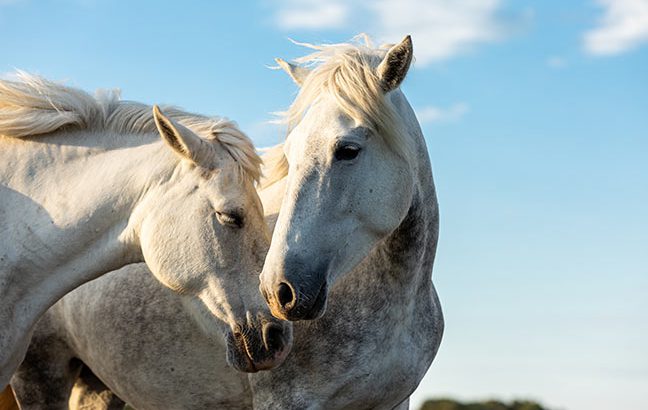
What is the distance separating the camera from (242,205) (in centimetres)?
553

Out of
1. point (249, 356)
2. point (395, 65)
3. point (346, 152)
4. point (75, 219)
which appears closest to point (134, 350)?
point (75, 219)

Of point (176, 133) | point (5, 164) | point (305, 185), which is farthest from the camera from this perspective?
point (5, 164)

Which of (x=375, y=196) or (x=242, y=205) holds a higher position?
(x=375, y=196)

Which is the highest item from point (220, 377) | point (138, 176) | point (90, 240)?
point (138, 176)

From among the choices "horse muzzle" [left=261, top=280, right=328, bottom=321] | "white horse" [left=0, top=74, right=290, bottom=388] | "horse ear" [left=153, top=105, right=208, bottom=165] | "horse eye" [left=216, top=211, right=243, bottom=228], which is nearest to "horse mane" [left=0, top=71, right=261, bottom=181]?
"white horse" [left=0, top=74, right=290, bottom=388]

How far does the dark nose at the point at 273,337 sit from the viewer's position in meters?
5.35

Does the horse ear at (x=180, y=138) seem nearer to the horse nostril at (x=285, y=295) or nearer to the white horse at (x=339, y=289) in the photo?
the white horse at (x=339, y=289)

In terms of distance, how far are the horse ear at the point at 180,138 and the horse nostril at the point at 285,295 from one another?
1.22m

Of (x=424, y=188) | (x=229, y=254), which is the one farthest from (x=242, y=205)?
(x=424, y=188)

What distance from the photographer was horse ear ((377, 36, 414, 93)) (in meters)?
5.02

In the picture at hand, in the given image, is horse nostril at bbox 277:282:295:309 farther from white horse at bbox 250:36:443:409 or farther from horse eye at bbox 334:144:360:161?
horse eye at bbox 334:144:360:161

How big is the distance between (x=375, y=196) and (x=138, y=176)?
150 cm

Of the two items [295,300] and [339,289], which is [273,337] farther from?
[295,300]

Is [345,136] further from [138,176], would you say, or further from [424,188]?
[138,176]
